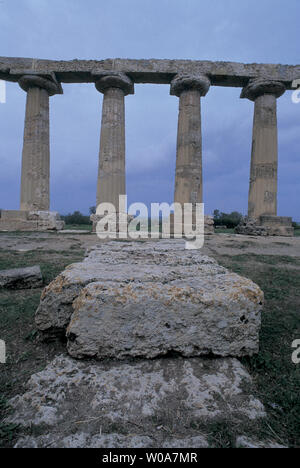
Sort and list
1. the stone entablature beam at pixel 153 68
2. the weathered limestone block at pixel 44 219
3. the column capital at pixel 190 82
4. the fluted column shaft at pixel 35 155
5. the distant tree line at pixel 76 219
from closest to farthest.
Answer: the weathered limestone block at pixel 44 219 → the column capital at pixel 190 82 → the stone entablature beam at pixel 153 68 → the fluted column shaft at pixel 35 155 → the distant tree line at pixel 76 219

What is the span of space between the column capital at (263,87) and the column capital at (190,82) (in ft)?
6.62

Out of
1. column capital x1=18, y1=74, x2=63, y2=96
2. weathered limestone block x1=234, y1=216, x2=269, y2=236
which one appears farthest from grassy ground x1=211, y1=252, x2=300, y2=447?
column capital x1=18, y1=74, x2=63, y2=96

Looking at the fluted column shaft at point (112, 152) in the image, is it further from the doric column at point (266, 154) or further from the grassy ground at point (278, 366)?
the grassy ground at point (278, 366)

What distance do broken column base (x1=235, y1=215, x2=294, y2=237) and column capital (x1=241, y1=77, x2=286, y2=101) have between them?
584cm

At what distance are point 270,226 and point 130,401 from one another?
1145 centimetres

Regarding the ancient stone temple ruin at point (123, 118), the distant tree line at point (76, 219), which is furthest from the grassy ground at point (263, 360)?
the distant tree line at point (76, 219)

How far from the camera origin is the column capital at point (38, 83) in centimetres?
1097

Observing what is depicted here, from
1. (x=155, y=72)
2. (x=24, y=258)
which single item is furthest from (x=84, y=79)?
(x=24, y=258)

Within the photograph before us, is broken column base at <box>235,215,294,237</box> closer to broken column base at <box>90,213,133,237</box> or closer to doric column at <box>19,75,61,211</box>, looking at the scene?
broken column base at <box>90,213,133,237</box>

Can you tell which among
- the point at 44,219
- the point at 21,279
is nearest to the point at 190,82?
the point at 44,219

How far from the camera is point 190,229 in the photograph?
10.6m

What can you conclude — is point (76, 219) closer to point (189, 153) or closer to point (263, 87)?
point (189, 153)

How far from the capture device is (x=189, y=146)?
11.0 meters
